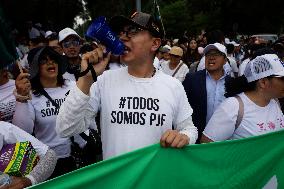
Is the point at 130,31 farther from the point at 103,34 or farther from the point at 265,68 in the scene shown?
the point at 265,68

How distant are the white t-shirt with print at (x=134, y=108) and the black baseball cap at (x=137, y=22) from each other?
0.31m

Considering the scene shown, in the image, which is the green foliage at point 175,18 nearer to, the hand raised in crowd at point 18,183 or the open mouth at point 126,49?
the open mouth at point 126,49

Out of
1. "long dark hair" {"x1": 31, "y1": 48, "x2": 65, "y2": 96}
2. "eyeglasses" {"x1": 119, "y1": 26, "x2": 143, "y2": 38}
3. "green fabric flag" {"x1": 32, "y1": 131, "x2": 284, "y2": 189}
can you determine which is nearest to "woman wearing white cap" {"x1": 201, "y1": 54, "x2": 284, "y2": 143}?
"green fabric flag" {"x1": 32, "y1": 131, "x2": 284, "y2": 189}

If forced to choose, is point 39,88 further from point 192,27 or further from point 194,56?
point 192,27

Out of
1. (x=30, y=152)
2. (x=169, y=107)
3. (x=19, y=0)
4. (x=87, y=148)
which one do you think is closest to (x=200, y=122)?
(x=87, y=148)

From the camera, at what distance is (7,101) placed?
13.7ft

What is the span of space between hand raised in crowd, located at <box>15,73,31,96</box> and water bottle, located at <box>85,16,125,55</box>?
132 centimetres

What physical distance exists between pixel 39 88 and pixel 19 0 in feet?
46.6

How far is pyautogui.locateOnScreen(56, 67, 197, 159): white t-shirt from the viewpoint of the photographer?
271 cm

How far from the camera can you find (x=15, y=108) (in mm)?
3863

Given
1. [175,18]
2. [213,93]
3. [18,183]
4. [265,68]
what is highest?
[175,18]

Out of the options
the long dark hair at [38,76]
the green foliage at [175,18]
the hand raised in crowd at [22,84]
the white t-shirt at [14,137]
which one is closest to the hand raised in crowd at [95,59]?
the white t-shirt at [14,137]

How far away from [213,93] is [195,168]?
2.56m

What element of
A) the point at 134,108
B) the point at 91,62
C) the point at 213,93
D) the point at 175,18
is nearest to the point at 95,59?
the point at 91,62
